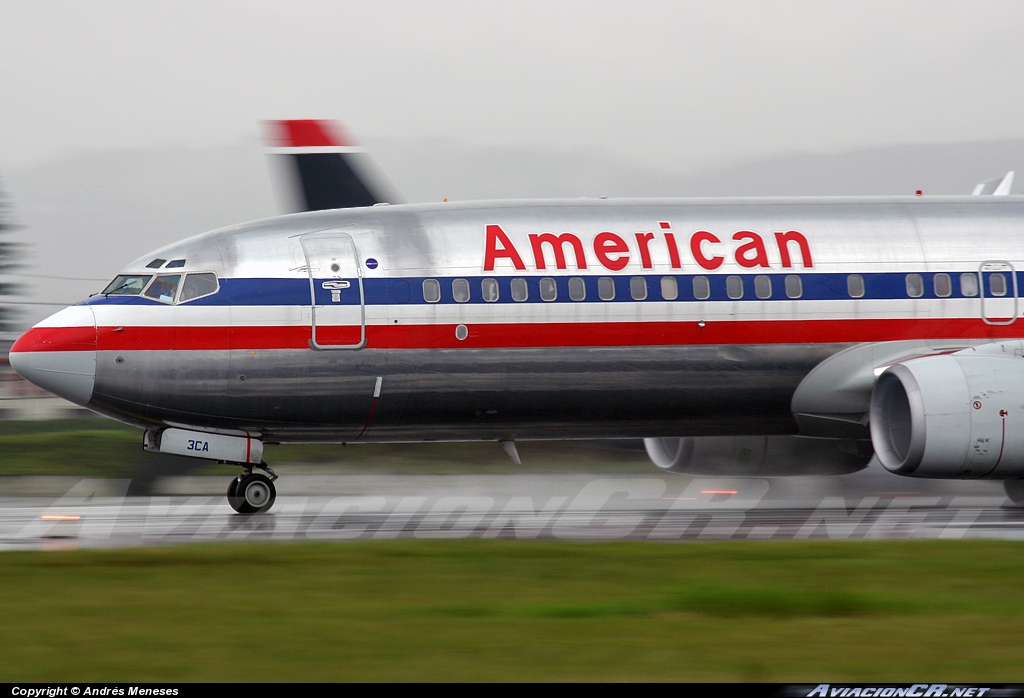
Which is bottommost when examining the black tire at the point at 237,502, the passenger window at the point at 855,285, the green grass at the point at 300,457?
the green grass at the point at 300,457

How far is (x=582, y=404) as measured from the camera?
1566 centimetres

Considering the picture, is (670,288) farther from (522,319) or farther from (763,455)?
(763,455)

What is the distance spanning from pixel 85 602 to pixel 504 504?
9.08 metres

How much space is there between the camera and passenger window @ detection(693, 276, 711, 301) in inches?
625

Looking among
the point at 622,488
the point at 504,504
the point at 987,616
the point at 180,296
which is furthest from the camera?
the point at 622,488

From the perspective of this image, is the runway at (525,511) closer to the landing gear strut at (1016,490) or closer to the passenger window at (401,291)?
the landing gear strut at (1016,490)

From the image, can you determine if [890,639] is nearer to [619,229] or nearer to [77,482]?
[619,229]

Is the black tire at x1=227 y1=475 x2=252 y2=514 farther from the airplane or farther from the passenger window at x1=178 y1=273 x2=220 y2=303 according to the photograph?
the passenger window at x1=178 y1=273 x2=220 y2=303

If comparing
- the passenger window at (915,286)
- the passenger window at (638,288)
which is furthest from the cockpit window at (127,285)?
the passenger window at (915,286)

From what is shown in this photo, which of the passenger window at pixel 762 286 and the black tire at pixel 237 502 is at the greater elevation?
the passenger window at pixel 762 286

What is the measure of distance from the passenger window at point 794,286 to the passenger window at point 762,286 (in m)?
0.24

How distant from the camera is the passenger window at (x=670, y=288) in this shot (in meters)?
15.8

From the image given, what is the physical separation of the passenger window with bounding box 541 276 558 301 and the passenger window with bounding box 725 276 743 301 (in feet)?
7.01
